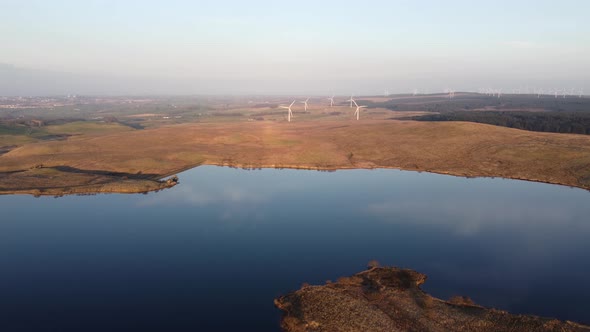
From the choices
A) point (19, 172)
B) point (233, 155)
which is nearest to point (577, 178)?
point (233, 155)

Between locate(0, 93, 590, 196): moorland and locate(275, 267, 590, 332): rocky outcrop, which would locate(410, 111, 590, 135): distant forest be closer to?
locate(0, 93, 590, 196): moorland

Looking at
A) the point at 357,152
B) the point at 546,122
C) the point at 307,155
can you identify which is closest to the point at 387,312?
the point at 307,155

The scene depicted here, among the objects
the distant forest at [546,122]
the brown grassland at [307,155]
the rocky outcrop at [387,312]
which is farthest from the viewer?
the distant forest at [546,122]

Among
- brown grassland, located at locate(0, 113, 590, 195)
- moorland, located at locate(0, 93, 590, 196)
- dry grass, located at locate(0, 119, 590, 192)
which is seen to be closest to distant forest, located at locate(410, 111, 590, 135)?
moorland, located at locate(0, 93, 590, 196)

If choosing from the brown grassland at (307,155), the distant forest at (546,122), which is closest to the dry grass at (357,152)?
the brown grassland at (307,155)

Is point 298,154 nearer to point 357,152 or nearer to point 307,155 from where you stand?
point 307,155

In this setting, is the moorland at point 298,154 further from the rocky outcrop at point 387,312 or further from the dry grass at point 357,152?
the rocky outcrop at point 387,312
